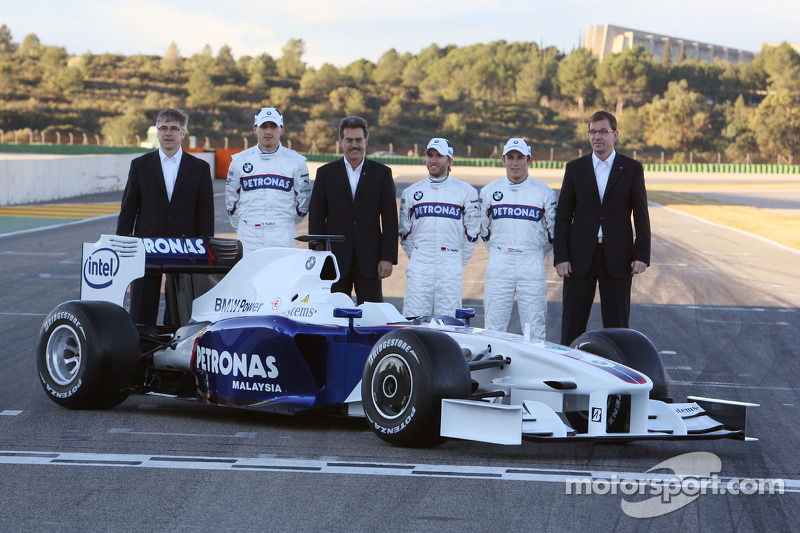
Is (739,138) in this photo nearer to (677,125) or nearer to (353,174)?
(677,125)

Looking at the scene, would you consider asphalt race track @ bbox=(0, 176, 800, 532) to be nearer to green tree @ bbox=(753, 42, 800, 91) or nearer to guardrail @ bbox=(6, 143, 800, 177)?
guardrail @ bbox=(6, 143, 800, 177)

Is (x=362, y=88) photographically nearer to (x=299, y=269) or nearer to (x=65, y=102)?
(x=65, y=102)

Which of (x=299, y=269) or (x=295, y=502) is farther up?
(x=299, y=269)

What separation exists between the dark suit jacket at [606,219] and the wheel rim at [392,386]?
2.53 metres

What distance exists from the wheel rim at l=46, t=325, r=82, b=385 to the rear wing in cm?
65

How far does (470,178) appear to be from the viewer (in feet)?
186

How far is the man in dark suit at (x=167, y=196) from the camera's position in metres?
A: 8.47

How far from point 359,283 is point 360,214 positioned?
55 cm

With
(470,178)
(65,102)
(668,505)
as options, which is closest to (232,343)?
(668,505)

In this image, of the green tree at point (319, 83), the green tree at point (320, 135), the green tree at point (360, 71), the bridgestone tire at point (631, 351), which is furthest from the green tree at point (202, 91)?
the bridgestone tire at point (631, 351)

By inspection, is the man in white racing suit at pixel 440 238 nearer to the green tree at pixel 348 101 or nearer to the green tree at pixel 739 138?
the green tree at pixel 348 101

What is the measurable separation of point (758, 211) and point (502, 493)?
1428 inches

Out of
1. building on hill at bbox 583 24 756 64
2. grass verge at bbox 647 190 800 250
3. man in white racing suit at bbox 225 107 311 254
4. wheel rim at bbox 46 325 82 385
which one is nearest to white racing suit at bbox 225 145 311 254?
man in white racing suit at bbox 225 107 311 254

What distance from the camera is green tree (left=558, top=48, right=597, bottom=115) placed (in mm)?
139250
